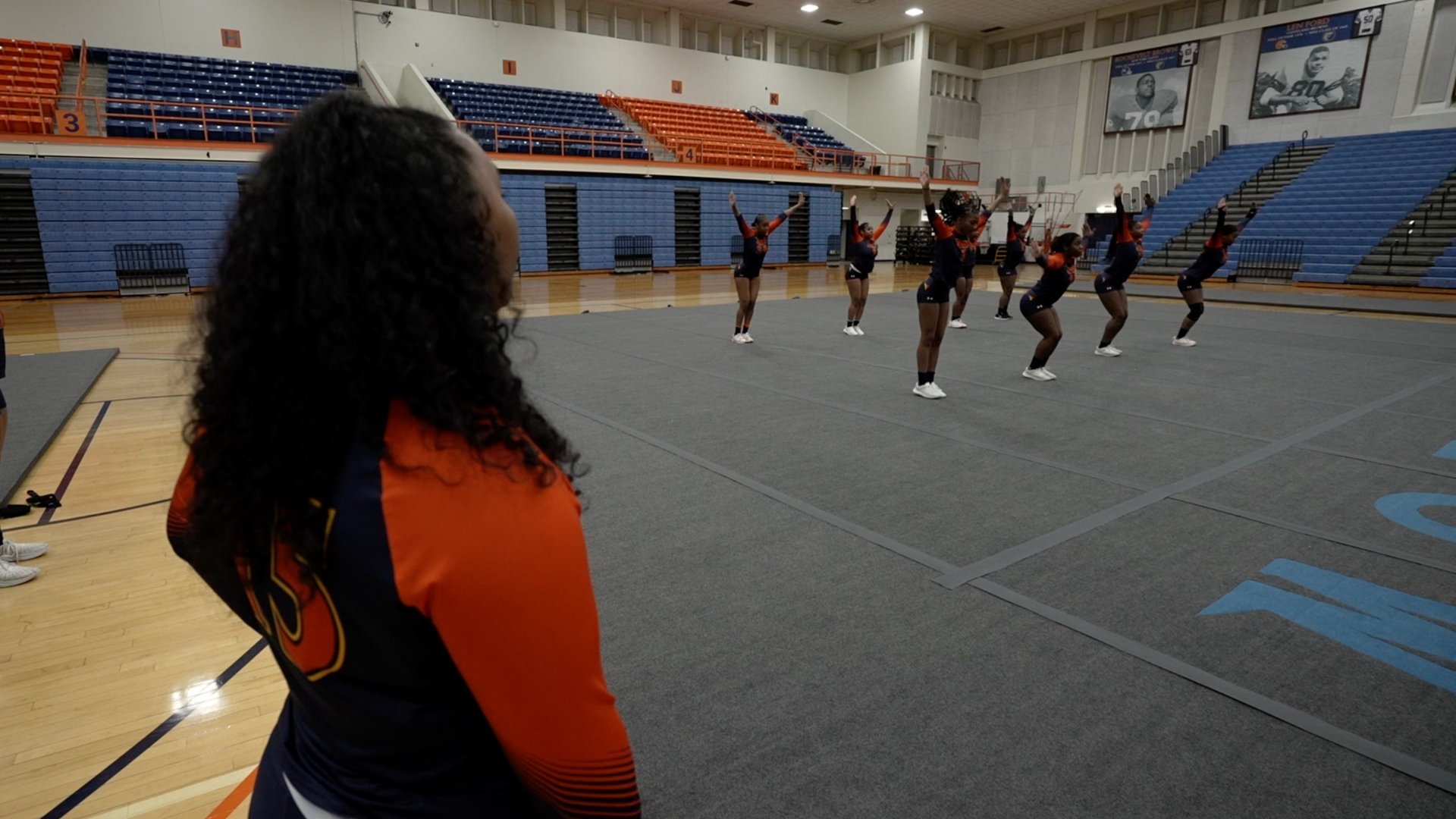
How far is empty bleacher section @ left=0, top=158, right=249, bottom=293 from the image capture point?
1347 cm

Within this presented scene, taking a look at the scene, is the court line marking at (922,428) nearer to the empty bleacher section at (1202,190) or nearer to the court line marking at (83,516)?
the court line marking at (83,516)

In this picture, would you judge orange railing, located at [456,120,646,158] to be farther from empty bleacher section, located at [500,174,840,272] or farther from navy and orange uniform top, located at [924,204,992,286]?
navy and orange uniform top, located at [924,204,992,286]

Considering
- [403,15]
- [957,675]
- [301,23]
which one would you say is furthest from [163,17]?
[957,675]

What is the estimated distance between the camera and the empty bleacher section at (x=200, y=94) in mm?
14562

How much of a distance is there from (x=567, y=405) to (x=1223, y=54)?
77.8ft

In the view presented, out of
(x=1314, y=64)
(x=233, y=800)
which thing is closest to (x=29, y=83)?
(x=233, y=800)

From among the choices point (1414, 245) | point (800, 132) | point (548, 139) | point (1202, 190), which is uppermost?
point (800, 132)

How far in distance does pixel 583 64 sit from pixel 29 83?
42.4 feet

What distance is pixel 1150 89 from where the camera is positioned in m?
22.9

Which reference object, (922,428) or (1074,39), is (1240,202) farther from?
(922,428)

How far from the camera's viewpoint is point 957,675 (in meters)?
2.60

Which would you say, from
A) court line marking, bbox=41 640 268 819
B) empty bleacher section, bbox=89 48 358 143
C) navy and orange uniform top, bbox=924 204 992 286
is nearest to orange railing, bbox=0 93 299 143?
empty bleacher section, bbox=89 48 358 143

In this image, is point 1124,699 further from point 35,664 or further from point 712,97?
point 712,97

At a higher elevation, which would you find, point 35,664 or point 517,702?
point 517,702
